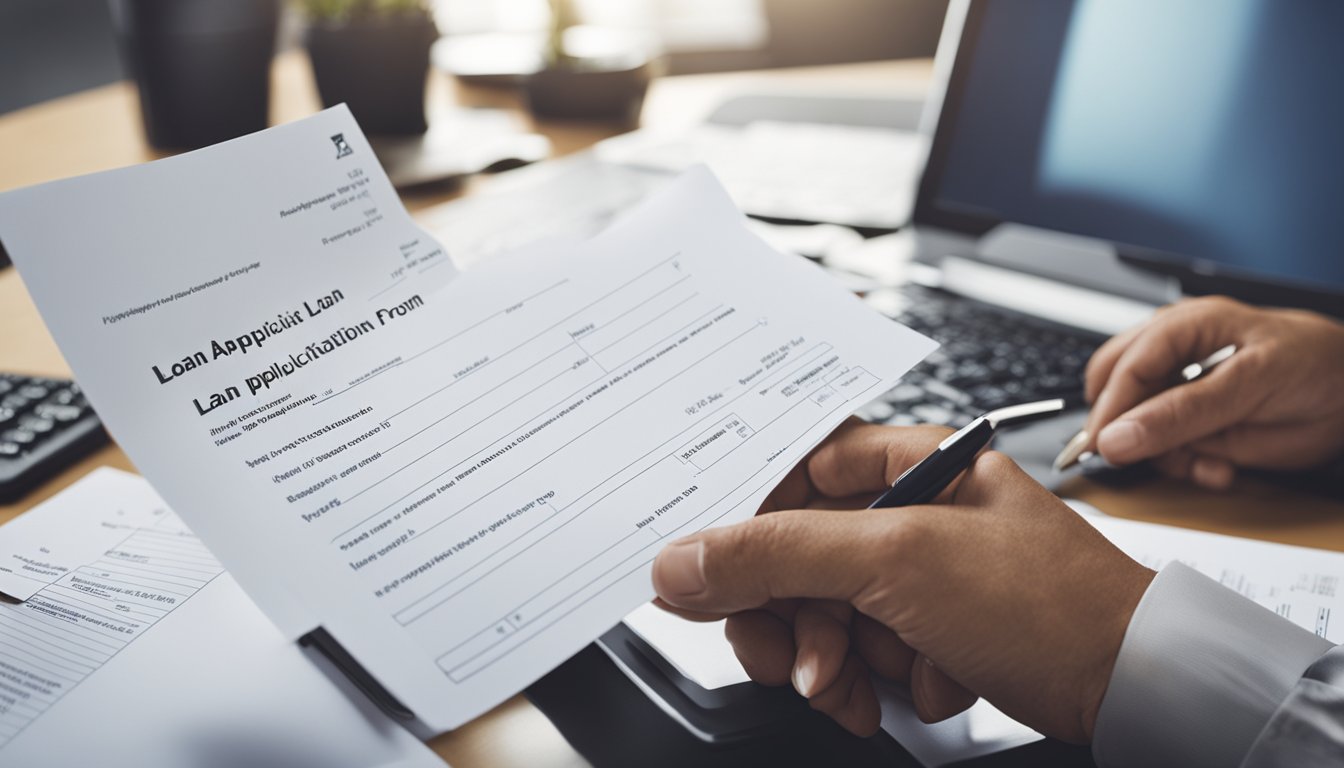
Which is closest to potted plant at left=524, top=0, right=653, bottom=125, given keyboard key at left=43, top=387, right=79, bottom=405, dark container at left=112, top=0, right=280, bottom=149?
dark container at left=112, top=0, right=280, bottom=149

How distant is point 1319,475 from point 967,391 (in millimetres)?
212

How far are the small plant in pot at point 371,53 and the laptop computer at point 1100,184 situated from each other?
616 mm

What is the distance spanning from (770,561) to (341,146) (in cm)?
29

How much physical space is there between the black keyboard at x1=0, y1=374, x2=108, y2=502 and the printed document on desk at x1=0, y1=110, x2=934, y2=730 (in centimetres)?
26

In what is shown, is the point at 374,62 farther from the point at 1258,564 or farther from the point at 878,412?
the point at 1258,564

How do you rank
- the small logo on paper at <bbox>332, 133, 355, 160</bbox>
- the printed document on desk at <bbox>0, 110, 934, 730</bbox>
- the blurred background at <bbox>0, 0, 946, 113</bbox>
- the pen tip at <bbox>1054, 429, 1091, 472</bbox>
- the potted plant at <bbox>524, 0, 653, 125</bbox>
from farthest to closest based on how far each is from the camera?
the blurred background at <bbox>0, 0, 946, 113</bbox>, the potted plant at <bbox>524, 0, 653, 125</bbox>, the pen tip at <bbox>1054, 429, 1091, 472</bbox>, the small logo on paper at <bbox>332, 133, 355, 160</bbox>, the printed document on desk at <bbox>0, 110, 934, 730</bbox>

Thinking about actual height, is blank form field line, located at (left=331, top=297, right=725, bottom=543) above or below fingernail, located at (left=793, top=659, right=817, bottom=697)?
above

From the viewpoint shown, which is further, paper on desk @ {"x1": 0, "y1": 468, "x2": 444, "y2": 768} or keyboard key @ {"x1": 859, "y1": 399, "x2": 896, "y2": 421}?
keyboard key @ {"x1": 859, "y1": 399, "x2": 896, "y2": 421}

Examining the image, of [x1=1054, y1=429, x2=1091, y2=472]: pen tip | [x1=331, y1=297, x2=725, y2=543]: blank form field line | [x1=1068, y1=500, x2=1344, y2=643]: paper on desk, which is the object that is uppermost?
[x1=331, y1=297, x2=725, y2=543]: blank form field line

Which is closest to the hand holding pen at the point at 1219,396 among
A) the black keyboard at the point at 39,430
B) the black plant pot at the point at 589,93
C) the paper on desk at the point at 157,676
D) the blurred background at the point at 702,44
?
the paper on desk at the point at 157,676

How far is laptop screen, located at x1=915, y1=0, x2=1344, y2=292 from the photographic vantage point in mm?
697

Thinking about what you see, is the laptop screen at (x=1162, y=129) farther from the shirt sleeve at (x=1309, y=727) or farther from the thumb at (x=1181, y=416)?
the shirt sleeve at (x=1309, y=727)

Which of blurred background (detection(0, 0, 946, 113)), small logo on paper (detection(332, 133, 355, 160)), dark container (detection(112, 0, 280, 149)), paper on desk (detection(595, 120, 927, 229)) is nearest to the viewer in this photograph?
small logo on paper (detection(332, 133, 355, 160))

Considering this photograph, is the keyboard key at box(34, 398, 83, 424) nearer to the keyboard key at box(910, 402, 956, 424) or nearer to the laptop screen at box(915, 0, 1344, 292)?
the keyboard key at box(910, 402, 956, 424)
